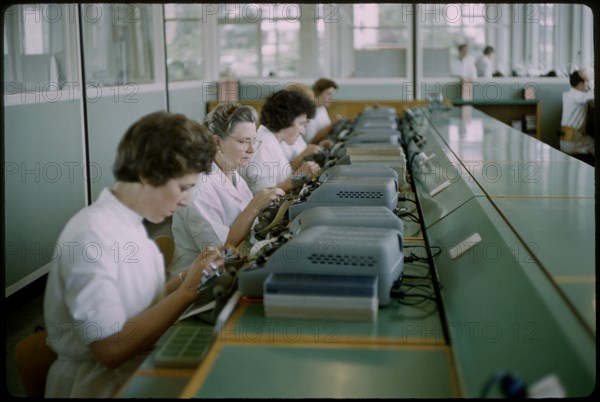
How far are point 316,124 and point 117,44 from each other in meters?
1.92

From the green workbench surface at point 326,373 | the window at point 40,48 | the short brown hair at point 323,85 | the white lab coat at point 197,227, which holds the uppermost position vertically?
the window at point 40,48

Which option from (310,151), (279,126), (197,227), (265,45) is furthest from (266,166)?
(265,45)

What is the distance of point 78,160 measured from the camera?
14.6 ft

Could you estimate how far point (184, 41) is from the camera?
8203 mm

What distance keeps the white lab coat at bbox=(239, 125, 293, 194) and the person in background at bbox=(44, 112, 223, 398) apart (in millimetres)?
1955

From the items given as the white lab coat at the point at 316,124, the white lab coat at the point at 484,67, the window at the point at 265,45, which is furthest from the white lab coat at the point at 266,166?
the window at the point at 265,45

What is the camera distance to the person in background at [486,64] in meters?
10.9

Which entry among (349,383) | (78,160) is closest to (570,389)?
(349,383)

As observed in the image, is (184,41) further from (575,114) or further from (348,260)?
(348,260)

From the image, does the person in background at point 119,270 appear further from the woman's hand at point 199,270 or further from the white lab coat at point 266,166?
the white lab coat at point 266,166

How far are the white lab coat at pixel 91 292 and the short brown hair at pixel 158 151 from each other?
89mm

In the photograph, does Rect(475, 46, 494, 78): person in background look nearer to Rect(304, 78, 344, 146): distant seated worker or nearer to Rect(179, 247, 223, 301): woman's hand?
Rect(304, 78, 344, 146): distant seated worker

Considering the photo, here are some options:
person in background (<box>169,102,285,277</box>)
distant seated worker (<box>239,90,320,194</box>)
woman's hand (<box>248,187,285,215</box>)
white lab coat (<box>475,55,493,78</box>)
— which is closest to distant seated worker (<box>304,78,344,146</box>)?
distant seated worker (<box>239,90,320,194</box>)

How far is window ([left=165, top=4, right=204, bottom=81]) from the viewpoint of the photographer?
7496mm
